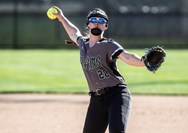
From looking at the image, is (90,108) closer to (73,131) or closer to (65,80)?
(73,131)

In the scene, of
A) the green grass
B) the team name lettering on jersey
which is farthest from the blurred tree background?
the team name lettering on jersey

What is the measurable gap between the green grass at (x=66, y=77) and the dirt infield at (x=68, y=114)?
3.82 ft

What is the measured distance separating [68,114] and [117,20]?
845 inches

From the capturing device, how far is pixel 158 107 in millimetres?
10977

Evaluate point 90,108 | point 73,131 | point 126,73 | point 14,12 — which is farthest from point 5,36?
point 90,108

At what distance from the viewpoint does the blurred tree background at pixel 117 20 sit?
3078 centimetres

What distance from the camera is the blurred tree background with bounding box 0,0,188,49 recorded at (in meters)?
30.8

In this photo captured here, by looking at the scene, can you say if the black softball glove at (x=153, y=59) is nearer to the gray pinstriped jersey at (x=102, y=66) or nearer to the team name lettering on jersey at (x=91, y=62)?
the gray pinstriped jersey at (x=102, y=66)

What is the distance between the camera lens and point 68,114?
9.98 m

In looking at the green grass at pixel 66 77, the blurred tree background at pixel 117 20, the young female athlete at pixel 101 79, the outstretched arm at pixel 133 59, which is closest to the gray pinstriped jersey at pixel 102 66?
the young female athlete at pixel 101 79

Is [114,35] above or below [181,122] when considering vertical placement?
above

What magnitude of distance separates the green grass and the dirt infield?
117 cm

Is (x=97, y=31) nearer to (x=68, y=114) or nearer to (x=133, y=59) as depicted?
(x=133, y=59)

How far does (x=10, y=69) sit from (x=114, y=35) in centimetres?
1334
